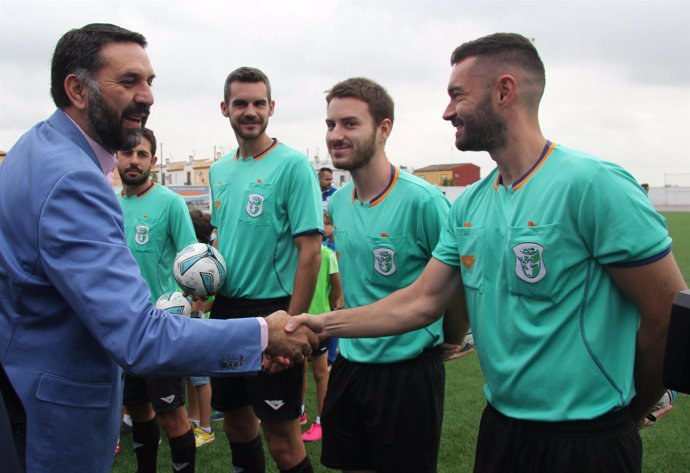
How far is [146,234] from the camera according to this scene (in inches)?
180

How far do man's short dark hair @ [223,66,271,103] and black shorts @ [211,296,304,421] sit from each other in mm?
1346

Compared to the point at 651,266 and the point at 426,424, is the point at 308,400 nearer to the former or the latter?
the point at 426,424

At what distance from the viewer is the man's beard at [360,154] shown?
11.7 feet

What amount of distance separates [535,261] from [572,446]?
2.06 feet

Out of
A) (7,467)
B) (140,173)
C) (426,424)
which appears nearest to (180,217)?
(140,173)

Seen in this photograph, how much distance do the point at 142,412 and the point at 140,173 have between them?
1792 mm

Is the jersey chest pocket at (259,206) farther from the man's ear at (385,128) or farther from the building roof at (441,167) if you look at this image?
the building roof at (441,167)

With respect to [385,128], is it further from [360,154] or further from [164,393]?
[164,393]

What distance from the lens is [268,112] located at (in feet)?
13.3

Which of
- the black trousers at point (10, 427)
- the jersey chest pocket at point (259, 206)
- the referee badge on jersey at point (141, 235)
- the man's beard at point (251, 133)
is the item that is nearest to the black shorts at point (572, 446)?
the black trousers at point (10, 427)

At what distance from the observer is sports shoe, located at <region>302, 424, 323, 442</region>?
17.8ft

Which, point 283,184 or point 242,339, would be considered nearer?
point 242,339

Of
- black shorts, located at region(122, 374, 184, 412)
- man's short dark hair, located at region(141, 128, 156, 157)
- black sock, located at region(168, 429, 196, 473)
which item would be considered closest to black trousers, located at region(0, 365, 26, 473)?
black shorts, located at region(122, 374, 184, 412)

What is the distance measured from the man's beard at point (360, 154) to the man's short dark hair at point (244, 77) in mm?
777
